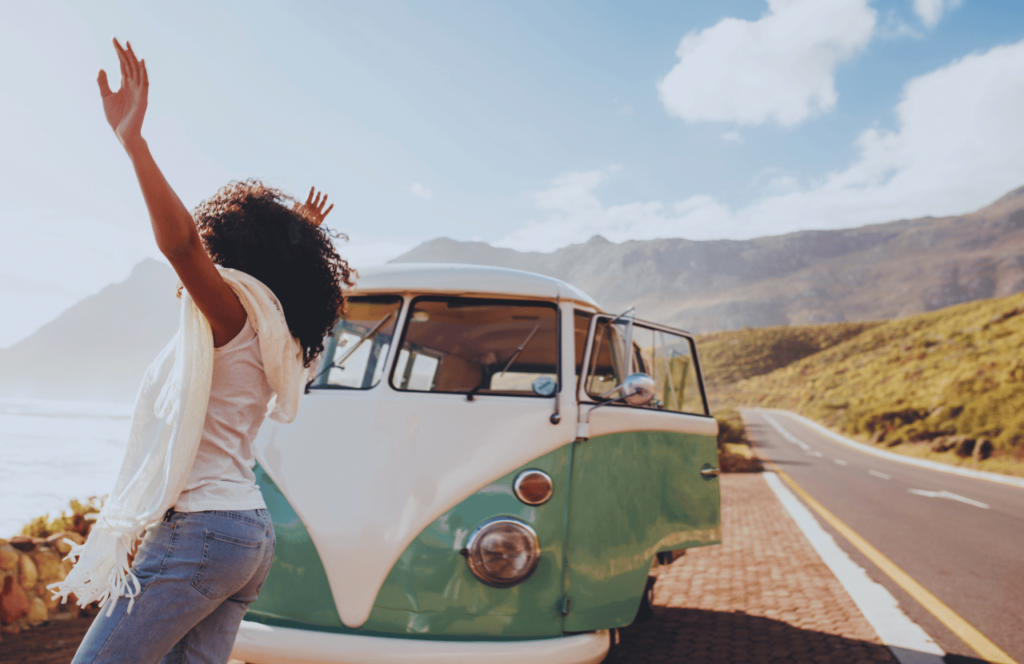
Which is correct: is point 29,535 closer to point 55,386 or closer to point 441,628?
point 441,628

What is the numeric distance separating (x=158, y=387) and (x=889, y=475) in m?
18.5

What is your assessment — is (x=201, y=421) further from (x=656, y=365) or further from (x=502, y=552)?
(x=656, y=365)

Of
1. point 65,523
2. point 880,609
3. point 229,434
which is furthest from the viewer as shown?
point 65,523

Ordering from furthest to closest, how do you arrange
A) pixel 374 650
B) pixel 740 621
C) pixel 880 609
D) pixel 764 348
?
pixel 764 348
pixel 880 609
pixel 740 621
pixel 374 650

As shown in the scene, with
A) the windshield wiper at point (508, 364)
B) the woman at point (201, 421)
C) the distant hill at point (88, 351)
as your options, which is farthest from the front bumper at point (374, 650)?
the distant hill at point (88, 351)

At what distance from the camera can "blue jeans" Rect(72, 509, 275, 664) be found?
130 centimetres

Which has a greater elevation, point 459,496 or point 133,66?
point 133,66

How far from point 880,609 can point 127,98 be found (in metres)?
5.52

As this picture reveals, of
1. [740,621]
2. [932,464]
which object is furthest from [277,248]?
[932,464]

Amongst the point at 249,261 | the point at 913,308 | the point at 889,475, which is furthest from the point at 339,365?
the point at 913,308

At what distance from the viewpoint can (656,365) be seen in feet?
12.2

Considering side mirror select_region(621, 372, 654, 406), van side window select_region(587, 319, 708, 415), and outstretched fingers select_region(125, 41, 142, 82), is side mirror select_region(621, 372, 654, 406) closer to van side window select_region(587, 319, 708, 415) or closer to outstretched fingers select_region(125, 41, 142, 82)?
van side window select_region(587, 319, 708, 415)

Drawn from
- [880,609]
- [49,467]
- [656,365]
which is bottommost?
[49,467]

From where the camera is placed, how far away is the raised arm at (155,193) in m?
1.26
